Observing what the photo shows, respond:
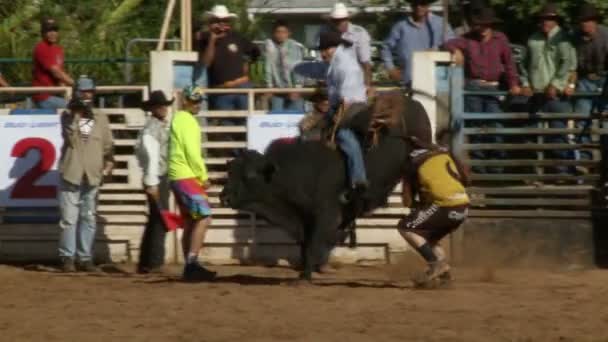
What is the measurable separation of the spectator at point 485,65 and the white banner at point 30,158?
416cm

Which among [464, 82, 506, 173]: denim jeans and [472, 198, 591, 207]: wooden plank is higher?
[464, 82, 506, 173]: denim jeans

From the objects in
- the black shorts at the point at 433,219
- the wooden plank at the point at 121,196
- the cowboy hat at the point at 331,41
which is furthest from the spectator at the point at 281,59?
the black shorts at the point at 433,219

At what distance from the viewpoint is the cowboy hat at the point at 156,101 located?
47.5ft

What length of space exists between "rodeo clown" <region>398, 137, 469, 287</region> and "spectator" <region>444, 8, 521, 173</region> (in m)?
2.23

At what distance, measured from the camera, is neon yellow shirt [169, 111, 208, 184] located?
45.2 ft

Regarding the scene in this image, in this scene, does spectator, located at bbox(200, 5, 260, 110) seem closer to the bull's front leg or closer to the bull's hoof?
the bull's front leg

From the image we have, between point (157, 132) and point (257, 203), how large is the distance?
158 cm

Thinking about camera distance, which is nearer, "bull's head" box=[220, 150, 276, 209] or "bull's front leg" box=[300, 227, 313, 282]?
"bull's front leg" box=[300, 227, 313, 282]

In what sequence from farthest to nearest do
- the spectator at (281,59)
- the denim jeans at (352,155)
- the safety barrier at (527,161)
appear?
the spectator at (281,59)
the safety barrier at (527,161)
the denim jeans at (352,155)

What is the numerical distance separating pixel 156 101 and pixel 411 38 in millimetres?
2913

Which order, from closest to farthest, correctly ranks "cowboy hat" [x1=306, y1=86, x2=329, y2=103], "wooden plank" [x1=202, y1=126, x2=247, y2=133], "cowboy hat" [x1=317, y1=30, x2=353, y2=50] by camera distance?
"cowboy hat" [x1=317, y1=30, x2=353, y2=50]
"cowboy hat" [x1=306, y1=86, x2=329, y2=103]
"wooden plank" [x1=202, y1=126, x2=247, y2=133]

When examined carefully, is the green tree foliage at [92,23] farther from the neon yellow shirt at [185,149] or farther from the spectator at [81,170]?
the neon yellow shirt at [185,149]

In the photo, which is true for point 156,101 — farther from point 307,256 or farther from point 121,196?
point 307,256

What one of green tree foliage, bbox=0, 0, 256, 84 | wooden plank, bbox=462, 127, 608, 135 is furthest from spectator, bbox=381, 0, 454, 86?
green tree foliage, bbox=0, 0, 256, 84
